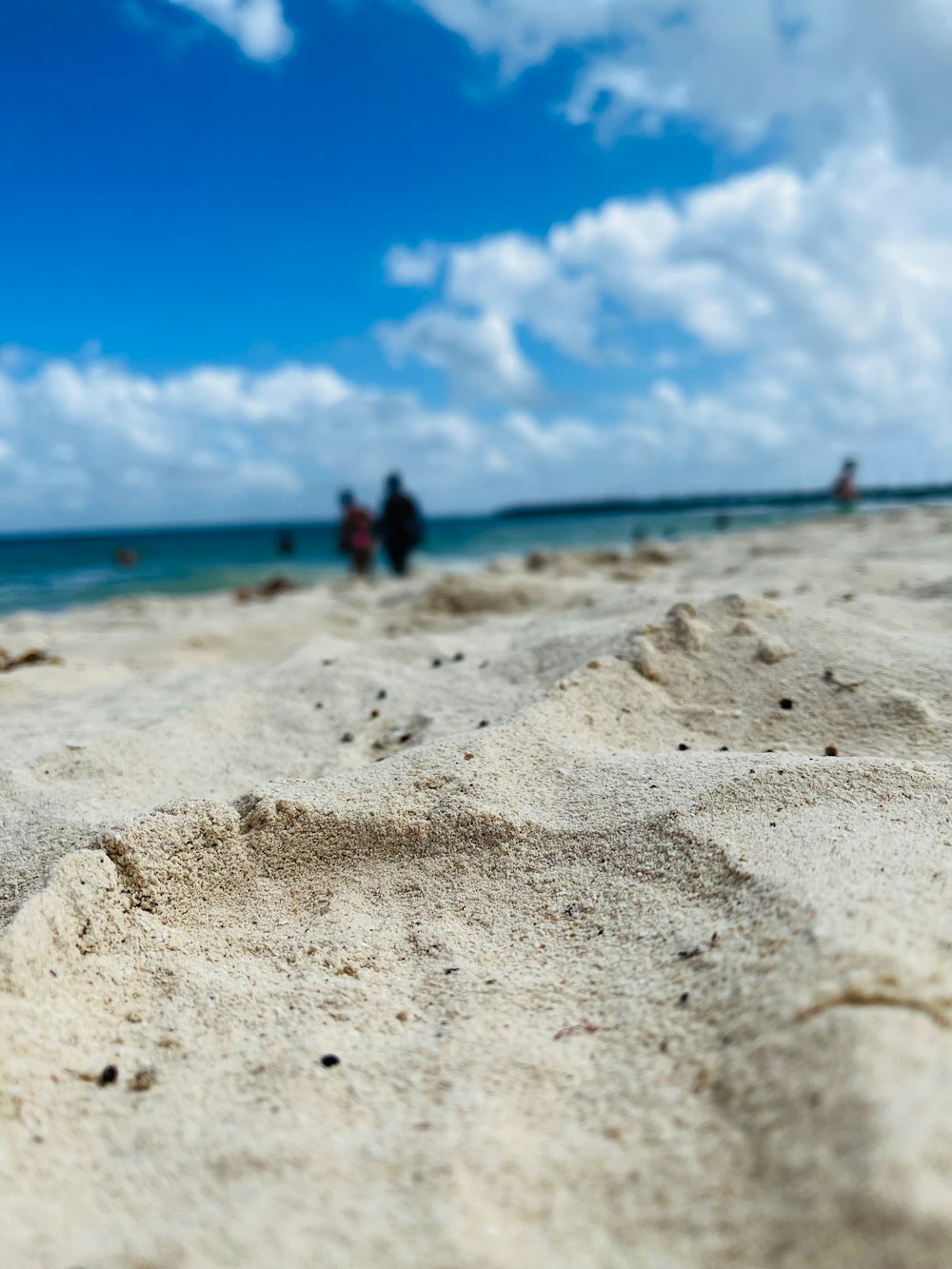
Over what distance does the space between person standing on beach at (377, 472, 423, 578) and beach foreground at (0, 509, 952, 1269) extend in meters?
8.04

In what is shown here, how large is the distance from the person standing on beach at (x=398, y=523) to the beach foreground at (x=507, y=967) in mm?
8043

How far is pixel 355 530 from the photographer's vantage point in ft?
41.1

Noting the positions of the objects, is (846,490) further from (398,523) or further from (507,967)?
(507,967)

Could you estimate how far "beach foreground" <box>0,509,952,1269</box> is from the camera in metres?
1.07

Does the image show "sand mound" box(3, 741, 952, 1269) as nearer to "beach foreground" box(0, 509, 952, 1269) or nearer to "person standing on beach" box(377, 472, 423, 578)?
"beach foreground" box(0, 509, 952, 1269)

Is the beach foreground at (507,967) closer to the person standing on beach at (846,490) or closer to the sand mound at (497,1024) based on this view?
the sand mound at (497,1024)

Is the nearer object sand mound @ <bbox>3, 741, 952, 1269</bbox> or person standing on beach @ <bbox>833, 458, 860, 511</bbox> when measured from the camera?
sand mound @ <bbox>3, 741, 952, 1269</bbox>

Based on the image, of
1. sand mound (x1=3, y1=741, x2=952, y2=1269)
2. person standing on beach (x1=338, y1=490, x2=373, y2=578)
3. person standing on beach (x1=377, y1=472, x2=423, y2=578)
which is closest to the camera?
sand mound (x1=3, y1=741, x2=952, y2=1269)

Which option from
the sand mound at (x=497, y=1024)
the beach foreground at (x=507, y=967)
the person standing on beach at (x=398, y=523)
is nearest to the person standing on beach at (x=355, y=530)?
the person standing on beach at (x=398, y=523)

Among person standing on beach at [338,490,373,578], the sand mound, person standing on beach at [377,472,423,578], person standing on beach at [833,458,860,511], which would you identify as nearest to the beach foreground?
the sand mound

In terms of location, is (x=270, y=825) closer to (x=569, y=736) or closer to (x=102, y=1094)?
(x=102, y=1094)

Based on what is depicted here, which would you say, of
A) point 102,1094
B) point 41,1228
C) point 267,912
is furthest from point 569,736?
point 41,1228

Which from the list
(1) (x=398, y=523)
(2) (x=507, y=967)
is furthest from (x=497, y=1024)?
(1) (x=398, y=523)

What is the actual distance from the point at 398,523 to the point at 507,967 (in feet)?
31.8
